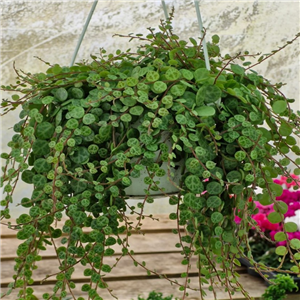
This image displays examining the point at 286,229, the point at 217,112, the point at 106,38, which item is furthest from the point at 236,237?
the point at 106,38

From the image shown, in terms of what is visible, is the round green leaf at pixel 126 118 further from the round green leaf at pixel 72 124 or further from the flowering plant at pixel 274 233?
the flowering plant at pixel 274 233

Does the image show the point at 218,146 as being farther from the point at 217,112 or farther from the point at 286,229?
the point at 286,229

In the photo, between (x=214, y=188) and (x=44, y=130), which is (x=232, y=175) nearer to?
(x=214, y=188)

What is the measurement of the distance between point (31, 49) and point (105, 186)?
309 cm

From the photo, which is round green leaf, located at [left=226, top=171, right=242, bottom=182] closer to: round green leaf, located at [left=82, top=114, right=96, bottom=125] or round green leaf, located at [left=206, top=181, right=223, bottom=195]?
round green leaf, located at [left=206, top=181, right=223, bottom=195]

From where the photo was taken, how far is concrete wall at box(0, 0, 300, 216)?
11.8 ft

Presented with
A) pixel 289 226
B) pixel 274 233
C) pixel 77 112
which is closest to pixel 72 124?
pixel 77 112

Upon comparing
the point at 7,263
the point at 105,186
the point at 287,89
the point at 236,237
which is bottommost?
the point at 287,89

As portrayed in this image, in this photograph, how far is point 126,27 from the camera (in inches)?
148

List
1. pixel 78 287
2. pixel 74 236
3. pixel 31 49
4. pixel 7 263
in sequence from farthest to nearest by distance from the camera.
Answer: pixel 31 49 < pixel 7 263 < pixel 78 287 < pixel 74 236

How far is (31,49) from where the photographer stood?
3604 millimetres

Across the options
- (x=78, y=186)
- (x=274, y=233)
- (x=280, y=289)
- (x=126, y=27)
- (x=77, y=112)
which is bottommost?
(x=274, y=233)

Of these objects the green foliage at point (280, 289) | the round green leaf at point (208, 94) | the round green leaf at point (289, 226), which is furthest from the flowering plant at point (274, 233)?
the round green leaf at point (208, 94)

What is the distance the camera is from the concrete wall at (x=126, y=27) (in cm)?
359
